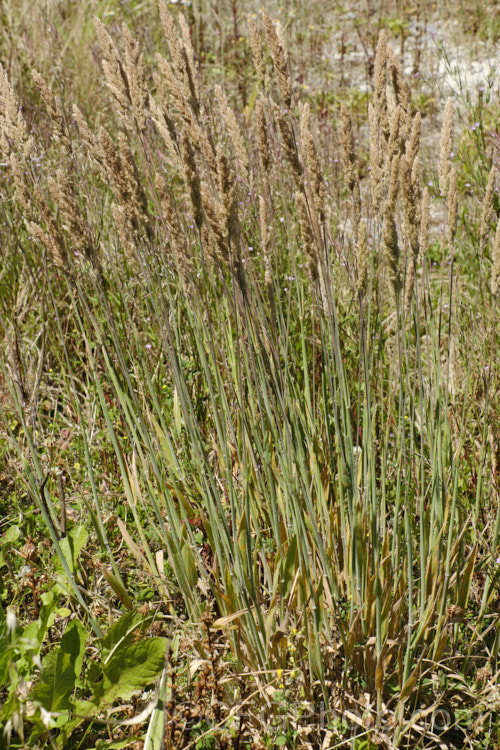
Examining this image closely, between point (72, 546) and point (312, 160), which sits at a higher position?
point (312, 160)

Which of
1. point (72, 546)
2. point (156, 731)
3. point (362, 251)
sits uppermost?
point (362, 251)

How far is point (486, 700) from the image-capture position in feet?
4.94

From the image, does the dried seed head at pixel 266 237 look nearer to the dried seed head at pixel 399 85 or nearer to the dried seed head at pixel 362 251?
the dried seed head at pixel 362 251

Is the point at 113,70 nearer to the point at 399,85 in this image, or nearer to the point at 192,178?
the point at 192,178

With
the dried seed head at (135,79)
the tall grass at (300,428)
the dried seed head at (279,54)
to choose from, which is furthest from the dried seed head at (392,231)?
the dried seed head at (135,79)

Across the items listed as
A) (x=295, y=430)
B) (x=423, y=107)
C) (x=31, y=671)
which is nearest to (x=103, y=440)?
(x=31, y=671)

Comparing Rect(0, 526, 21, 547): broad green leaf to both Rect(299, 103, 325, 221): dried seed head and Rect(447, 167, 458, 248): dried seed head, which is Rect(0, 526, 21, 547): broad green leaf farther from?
Rect(447, 167, 458, 248): dried seed head

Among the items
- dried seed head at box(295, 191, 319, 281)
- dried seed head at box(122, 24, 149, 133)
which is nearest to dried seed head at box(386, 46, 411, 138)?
dried seed head at box(295, 191, 319, 281)

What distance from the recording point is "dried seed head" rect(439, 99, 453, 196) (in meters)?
1.35

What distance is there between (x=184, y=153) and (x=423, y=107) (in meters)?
4.92

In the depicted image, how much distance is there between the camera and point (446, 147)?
137 centimetres

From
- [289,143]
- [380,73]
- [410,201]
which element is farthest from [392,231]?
[380,73]

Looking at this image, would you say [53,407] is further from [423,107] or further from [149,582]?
[423,107]

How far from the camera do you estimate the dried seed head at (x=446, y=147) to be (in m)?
1.35
